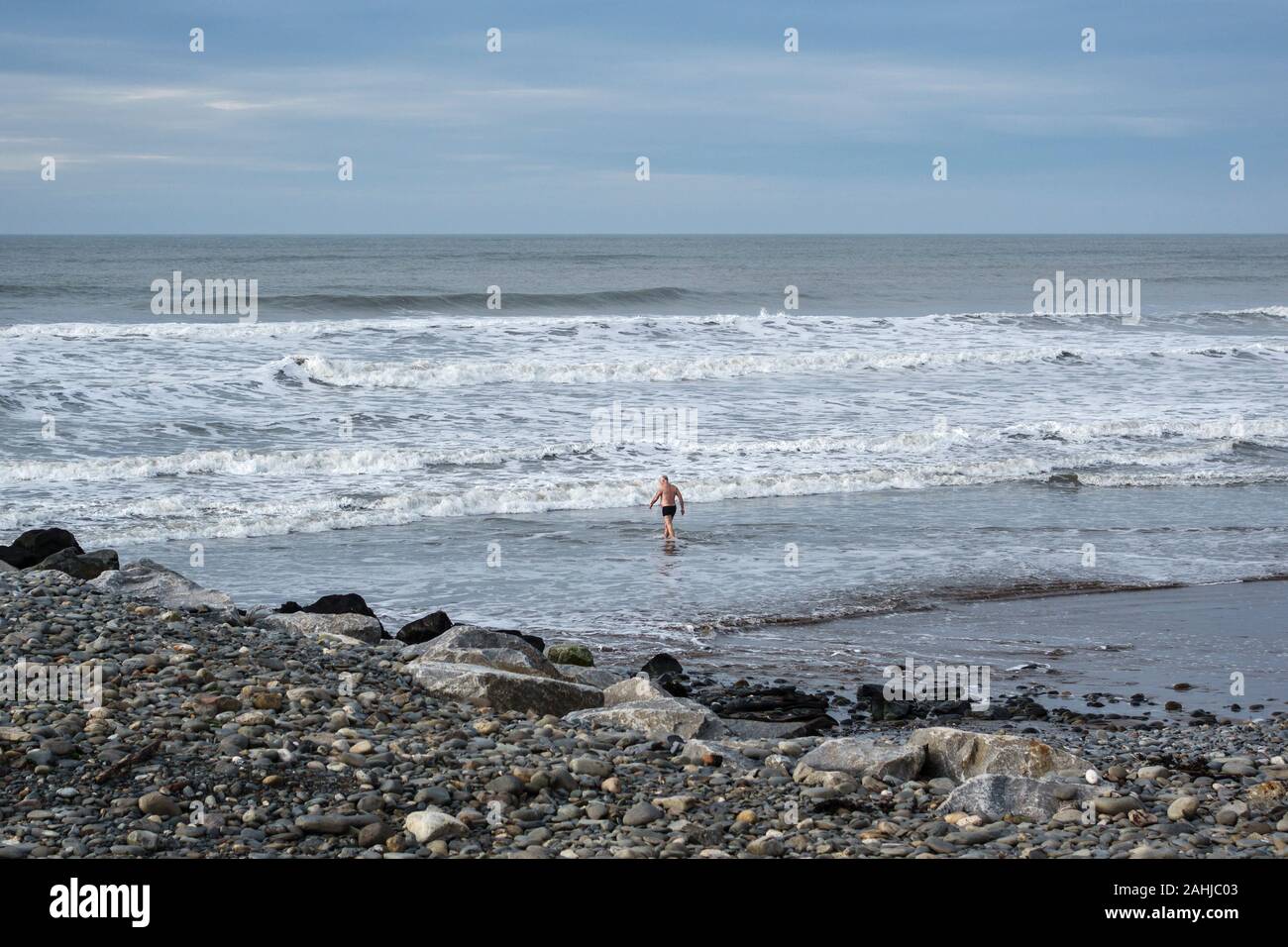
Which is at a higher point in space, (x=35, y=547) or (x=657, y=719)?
(x=35, y=547)

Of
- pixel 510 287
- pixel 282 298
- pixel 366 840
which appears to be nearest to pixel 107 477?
pixel 366 840

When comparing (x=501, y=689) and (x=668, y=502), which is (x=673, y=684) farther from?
(x=668, y=502)

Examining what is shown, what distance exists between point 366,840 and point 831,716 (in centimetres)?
428

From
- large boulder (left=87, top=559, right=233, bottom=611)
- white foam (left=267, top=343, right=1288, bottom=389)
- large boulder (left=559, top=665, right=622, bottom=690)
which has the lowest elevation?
large boulder (left=559, top=665, right=622, bottom=690)

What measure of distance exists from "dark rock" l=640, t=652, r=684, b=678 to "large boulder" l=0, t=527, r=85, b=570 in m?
5.57

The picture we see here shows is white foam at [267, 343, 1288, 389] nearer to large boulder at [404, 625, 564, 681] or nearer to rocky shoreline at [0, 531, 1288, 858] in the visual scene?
large boulder at [404, 625, 564, 681]

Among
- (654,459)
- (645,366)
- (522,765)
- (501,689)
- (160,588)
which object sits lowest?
(522,765)

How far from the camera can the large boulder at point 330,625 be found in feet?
30.2

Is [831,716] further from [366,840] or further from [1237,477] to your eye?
[1237,477]

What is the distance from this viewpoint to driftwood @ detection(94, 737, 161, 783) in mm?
5629

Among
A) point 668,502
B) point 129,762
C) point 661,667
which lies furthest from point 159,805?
point 668,502

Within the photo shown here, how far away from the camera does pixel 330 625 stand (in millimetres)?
9359

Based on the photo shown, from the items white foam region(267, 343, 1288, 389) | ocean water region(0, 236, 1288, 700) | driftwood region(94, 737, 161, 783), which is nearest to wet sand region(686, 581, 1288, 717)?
ocean water region(0, 236, 1288, 700)

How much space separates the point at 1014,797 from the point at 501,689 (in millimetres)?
3073
